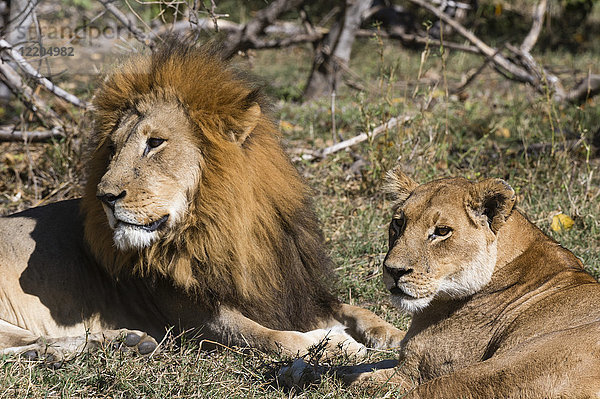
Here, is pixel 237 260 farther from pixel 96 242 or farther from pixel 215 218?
pixel 96 242

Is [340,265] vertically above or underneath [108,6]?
underneath

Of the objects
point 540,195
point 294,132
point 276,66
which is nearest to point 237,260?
point 540,195

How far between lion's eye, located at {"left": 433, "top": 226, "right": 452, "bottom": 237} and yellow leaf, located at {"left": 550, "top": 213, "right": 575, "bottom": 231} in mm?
2653

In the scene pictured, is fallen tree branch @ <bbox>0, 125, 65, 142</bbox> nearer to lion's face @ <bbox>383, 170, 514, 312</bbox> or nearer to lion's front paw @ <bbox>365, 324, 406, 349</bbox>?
lion's front paw @ <bbox>365, 324, 406, 349</bbox>

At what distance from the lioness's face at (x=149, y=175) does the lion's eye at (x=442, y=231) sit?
4.18 ft

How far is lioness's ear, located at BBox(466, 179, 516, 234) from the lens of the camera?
3.02m

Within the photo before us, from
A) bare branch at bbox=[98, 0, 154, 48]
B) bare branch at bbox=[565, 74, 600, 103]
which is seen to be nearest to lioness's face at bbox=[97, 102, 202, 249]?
bare branch at bbox=[98, 0, 154, 48]

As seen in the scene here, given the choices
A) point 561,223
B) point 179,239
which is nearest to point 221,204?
point 179,239

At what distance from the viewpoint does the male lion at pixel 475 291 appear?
2.86 meters

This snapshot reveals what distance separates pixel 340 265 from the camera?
523 centimetres

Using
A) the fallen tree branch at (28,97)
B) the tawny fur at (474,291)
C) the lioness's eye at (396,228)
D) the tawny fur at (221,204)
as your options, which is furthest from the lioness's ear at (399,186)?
the fallen tree branch at (28,97)

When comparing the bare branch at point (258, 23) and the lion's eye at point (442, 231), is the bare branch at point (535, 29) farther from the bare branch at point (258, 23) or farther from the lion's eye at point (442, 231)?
the lion's eye at point (442, 231)

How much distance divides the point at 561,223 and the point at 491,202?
262cm

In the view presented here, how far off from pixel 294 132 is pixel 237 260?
396 centimetres
